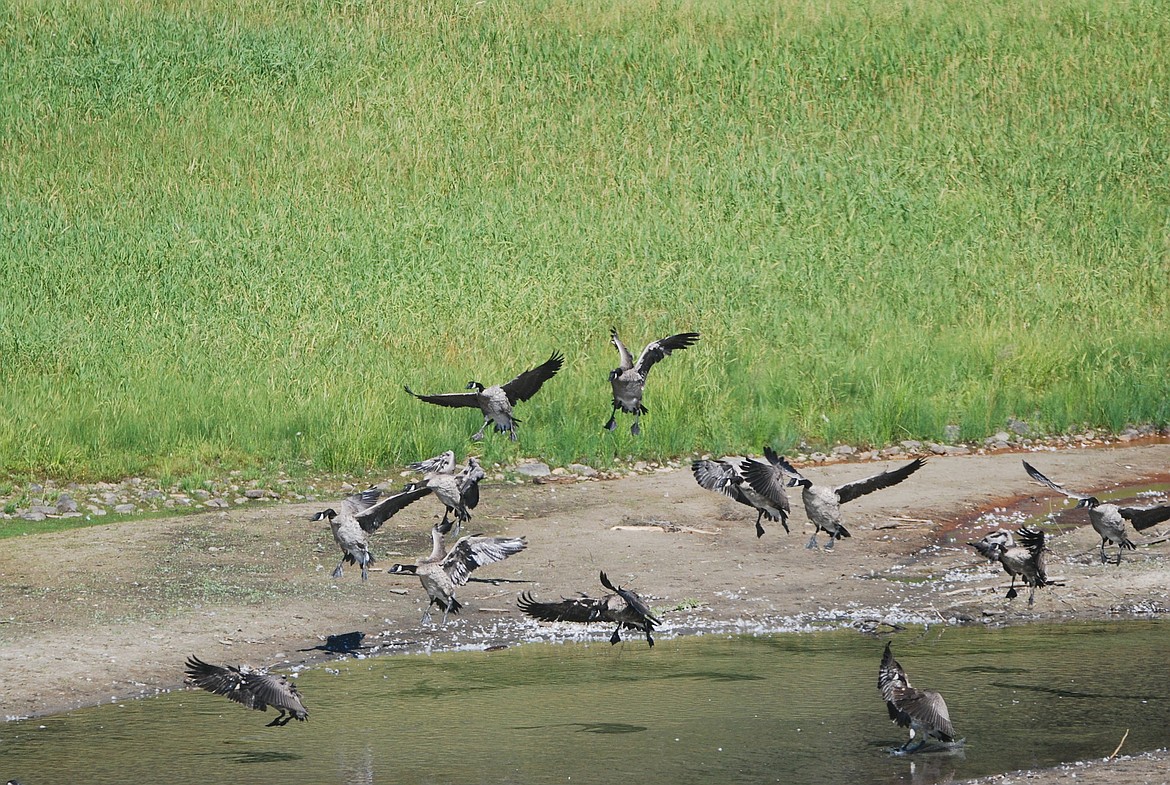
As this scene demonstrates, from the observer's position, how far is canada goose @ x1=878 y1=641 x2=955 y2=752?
8.27 metres

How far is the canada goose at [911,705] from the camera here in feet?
27.1

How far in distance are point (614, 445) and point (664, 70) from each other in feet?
64.5

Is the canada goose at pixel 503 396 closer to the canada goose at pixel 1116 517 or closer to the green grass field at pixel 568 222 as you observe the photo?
the canada goose at pixel 1116 517

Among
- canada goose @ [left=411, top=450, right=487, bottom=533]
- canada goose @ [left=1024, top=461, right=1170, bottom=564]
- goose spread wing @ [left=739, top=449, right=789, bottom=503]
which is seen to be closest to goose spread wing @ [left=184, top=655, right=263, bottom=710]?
canada goose @ [left=411, top=450, right=487, bottom=533]

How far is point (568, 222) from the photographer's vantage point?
28359 mm

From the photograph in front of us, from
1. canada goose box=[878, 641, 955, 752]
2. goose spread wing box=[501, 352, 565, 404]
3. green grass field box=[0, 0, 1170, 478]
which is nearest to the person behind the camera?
canada goose box=[878, 641, 955, 752]

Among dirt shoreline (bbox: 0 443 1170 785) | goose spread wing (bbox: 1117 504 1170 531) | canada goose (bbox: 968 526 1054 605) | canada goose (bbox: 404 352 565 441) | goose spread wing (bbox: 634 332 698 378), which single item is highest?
goose spread wing (bbox: 634 332 698 378)

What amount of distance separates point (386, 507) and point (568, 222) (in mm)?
18195

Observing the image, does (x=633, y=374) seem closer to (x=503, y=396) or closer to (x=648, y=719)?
(x=503, y=396)

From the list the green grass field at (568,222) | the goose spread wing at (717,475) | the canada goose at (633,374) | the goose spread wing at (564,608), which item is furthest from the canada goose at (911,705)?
the green grass field at (568,222)

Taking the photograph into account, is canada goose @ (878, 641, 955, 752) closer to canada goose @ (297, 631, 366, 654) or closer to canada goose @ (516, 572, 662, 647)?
canada goose @ (516, 572, 662, 647)

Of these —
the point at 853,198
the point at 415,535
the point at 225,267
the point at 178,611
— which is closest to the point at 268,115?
the point at 225,267

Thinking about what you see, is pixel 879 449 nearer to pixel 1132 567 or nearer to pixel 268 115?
pixel 1132 567

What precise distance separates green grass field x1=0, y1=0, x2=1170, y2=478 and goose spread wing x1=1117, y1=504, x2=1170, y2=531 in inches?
280
